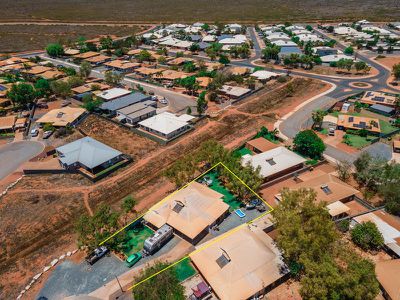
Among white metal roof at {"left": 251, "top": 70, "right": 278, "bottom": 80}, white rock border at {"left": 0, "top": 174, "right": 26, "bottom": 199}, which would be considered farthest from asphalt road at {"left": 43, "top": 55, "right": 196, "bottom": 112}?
white rock border at {"left": 0, "top": 174, "right": 26, "bottom": 199}

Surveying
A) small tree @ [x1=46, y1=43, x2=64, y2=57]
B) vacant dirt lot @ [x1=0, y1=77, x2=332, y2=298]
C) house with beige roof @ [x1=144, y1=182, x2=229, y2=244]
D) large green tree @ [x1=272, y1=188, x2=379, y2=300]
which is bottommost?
small tree @ [x1=46, y1=43, x2=64, y2=57]

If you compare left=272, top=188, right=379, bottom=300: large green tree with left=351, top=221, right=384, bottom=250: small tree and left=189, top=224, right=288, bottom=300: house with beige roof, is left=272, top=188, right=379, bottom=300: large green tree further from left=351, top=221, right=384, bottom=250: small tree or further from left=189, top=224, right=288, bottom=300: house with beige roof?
left=351, top=221, right=384, bottom=250: small tree

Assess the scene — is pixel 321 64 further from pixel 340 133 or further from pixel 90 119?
pixel 90 119

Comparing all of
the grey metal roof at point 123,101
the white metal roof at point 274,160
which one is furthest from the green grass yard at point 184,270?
the grey metal roof at point 123,101

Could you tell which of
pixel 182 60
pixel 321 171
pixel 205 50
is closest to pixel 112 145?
pixel 321 171

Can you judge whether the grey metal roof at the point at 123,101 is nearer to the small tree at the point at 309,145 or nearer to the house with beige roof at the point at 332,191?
the small tree at the point at 309,145
